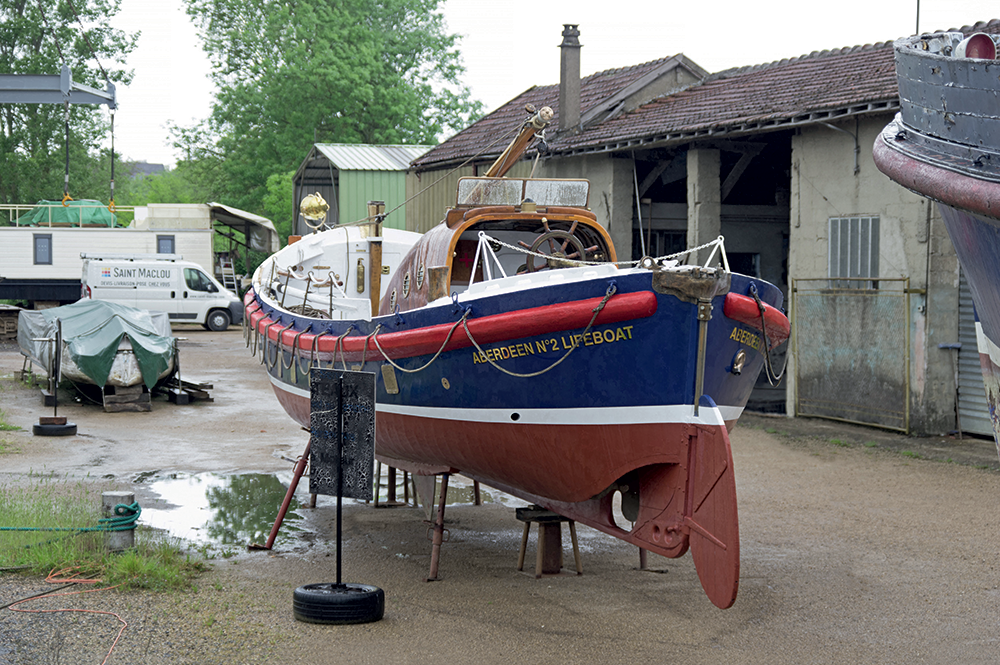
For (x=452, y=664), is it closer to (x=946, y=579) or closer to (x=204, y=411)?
(x=946, y=579)

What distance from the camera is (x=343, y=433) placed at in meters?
7.10

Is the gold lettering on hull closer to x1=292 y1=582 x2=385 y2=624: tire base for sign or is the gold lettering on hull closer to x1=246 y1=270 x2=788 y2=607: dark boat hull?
x1=246 y1=270 x2=788 y2=607: dark boat hull

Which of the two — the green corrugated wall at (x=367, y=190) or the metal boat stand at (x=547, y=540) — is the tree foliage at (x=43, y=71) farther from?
the metal boat stand at (x=547, y=540)

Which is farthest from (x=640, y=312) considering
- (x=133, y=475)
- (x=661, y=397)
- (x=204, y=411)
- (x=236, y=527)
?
(x=204, y=411)

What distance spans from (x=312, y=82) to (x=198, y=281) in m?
18.3

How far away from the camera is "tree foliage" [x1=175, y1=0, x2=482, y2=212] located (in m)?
46.5

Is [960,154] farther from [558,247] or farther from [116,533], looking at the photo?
[116,533]

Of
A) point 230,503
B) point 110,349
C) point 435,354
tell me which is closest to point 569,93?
point 110,349

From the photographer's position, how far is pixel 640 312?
6.40 metres

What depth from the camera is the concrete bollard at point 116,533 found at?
25.3ft

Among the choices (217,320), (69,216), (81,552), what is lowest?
(81,552)

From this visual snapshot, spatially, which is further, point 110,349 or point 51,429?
point 110,349

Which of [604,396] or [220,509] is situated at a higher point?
[604,396]

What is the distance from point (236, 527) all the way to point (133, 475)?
2.66 meters
